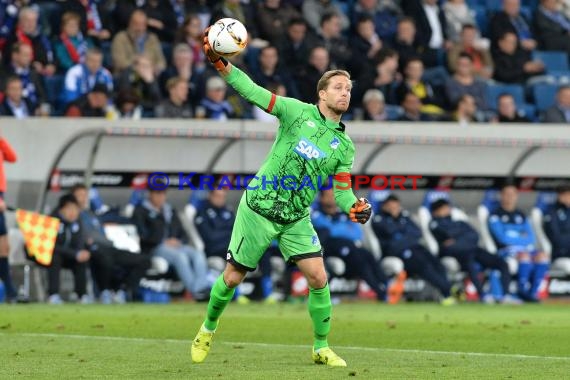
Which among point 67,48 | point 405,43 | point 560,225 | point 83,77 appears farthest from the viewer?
point 405,43

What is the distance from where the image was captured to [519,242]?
66.2 ft

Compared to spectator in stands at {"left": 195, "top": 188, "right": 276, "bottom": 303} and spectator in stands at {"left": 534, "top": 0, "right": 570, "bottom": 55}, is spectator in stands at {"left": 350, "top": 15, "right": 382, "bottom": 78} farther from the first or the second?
spectator in stands at {"left": 195, "top": 188, "right": 276, "bottom": 303}

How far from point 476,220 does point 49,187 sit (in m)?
6.70

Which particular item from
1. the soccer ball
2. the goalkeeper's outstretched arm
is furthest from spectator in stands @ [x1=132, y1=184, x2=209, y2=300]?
the soccer ball

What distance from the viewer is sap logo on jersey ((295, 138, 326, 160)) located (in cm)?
962

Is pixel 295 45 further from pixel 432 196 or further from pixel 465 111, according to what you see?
pixel 432 196

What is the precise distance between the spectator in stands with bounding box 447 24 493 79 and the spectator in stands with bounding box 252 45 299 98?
3.45 m

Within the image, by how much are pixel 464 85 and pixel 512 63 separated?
6.27 ft

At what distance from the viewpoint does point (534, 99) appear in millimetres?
22516

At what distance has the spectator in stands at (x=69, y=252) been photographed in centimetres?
1753

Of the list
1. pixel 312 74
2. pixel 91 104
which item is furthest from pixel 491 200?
pixel 91 104

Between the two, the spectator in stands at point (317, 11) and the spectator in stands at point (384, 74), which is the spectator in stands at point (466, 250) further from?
the spectator in stands at point (317, 11)

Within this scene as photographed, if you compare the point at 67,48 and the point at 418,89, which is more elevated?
the point at 67,48

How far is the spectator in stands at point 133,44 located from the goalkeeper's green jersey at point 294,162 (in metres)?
10.0
